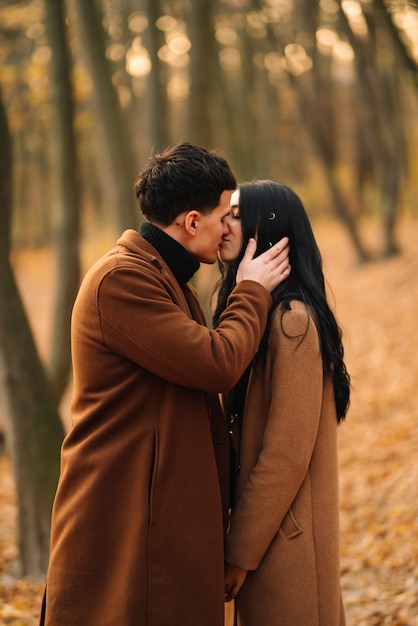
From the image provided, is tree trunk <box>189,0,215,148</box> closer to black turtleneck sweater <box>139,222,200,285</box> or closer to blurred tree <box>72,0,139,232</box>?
blurred tree <box>72,0,139,232</box>

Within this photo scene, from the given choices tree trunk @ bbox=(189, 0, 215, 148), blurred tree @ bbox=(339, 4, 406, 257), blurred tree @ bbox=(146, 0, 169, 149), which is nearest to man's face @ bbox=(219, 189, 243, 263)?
tree trunk @ bbox=(189, 0, 215, 148)

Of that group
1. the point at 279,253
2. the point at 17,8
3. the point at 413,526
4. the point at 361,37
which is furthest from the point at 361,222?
the point at 279,253

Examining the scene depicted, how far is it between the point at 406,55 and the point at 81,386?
5.88m

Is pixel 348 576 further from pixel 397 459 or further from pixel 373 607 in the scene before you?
pixel 397 459

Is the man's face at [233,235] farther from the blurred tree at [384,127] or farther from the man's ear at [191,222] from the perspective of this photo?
the blurred tree at [384,127]

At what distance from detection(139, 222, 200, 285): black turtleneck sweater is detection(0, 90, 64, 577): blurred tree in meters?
2.27

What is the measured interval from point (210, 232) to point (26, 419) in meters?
2.60

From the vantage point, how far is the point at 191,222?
9.01 ft

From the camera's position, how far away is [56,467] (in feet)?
Result: 16.3

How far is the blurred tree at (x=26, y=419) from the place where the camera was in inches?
190

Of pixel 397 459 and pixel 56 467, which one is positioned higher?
pixel 56 467

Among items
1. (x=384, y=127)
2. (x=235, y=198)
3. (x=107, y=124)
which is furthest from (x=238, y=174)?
(x=235, y=198)

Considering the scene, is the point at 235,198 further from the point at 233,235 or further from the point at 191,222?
the point at 191,222

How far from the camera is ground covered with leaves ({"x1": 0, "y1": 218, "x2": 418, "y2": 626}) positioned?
4.75m
